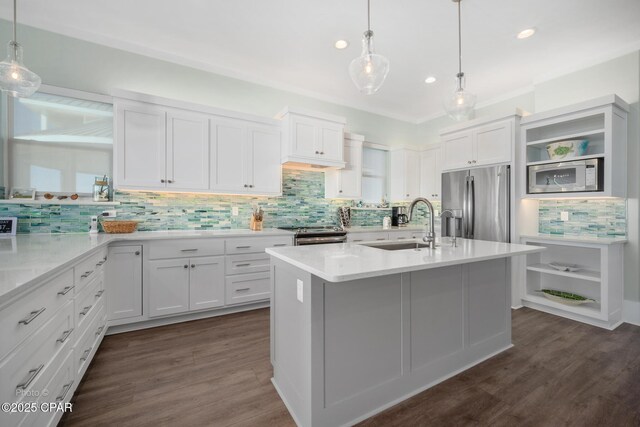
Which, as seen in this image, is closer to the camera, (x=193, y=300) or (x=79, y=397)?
(x=79, y=397)

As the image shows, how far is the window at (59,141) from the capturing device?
2.67 meters

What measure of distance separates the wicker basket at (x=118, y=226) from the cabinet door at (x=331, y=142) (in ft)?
8.09

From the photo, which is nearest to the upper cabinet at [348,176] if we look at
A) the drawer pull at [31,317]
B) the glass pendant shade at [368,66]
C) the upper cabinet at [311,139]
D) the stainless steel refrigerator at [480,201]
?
the upper cabinet at [311,139]

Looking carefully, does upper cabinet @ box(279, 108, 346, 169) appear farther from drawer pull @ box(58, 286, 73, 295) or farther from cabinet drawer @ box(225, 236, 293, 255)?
drawer pull @ box(58, 286, 73, 295)

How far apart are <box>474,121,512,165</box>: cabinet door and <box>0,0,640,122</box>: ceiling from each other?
759 mm

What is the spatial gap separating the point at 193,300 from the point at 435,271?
2.48 metres

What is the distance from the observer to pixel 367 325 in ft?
5.34

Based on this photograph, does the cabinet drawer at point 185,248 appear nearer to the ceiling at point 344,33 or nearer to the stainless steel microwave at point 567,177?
the ceiling at point 344,33

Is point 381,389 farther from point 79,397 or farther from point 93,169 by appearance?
point 93,169

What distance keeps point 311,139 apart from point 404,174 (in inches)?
84.6

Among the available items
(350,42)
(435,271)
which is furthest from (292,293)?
(350,42)

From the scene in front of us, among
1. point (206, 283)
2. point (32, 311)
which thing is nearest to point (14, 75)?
point (32, 311)

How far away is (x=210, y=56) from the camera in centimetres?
337

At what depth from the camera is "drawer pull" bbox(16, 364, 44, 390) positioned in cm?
106
